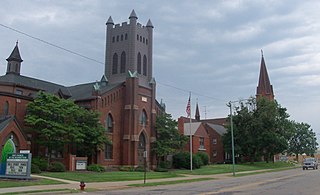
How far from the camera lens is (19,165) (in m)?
29.4

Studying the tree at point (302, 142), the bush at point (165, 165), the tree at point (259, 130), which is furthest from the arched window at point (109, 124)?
the tree at point (302, 142)

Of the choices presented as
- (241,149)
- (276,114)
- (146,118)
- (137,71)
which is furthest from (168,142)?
(276,114)

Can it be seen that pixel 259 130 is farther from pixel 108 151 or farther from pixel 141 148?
pixel 108 151

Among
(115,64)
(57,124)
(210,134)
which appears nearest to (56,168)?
(57,124)

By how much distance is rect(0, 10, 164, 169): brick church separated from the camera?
45875mm

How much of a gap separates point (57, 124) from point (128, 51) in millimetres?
23087

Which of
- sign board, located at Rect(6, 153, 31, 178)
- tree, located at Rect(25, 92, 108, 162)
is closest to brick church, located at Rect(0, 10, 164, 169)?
tree, located at Rect(25, 92, 108, 162)

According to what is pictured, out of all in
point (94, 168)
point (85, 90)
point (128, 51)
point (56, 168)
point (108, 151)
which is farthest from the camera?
point (128, 51)

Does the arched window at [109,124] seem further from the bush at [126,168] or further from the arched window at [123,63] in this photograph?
the arched window at [123,63]

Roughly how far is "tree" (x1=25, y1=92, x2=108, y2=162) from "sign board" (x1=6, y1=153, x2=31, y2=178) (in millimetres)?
9922

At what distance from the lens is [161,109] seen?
6222 cm

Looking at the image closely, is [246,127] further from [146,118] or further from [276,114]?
[146,118]

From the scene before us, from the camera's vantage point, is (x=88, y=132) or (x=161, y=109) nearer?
(x=88, y=132)

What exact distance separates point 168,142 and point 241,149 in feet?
80.6
